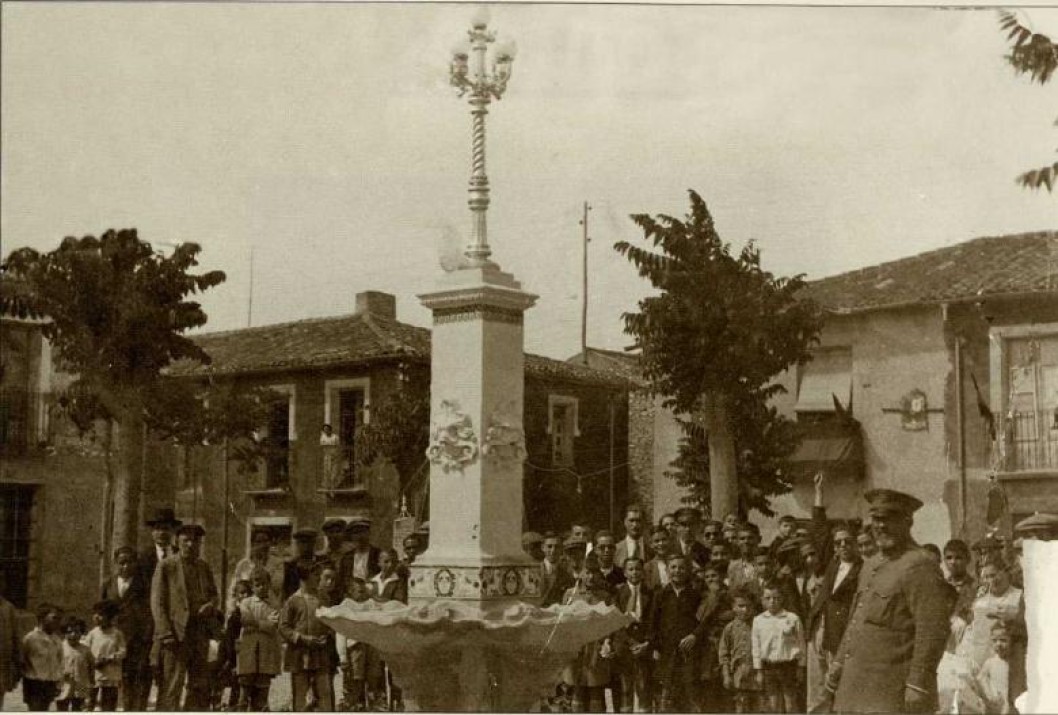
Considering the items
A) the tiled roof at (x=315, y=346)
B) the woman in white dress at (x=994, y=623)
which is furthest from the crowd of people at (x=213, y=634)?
the woman in white dress at (x=994, y=623)

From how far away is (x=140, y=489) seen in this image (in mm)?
8312

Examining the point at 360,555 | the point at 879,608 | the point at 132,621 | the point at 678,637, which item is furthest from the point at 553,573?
the point at 132,621

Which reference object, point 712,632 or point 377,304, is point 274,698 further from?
point 712,632

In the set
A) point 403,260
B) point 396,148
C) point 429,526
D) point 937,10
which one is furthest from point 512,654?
point 937,10

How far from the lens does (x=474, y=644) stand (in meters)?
7.03

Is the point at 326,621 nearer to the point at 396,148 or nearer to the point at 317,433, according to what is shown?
the point at 317,433

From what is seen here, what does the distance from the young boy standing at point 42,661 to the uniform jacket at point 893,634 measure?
13.6ft

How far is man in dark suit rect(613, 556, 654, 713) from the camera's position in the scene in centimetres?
763

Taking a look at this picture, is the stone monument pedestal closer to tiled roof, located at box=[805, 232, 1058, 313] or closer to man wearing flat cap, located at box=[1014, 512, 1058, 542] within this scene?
tiled roof, located at box=[805, 232, 1058, 313]

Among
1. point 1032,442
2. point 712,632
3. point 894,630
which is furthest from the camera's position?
point 712,632

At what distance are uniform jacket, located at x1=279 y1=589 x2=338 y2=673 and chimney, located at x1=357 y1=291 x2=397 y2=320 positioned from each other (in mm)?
1593

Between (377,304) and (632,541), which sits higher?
(377,304)

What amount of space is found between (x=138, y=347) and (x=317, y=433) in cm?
113

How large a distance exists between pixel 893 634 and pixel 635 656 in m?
1.72
